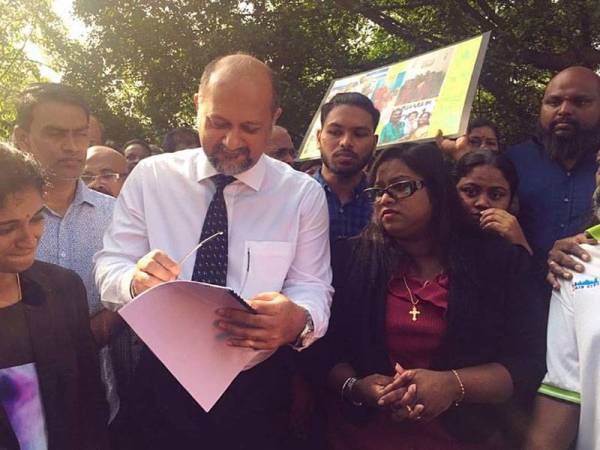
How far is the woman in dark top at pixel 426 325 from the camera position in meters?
2.28

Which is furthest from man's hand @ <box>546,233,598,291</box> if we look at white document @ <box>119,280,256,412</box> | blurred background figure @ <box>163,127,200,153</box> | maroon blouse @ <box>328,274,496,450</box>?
blurred background figure @ <box>163,127,200,153</box>

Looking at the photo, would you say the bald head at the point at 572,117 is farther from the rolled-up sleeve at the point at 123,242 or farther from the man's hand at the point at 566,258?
the rolled-up sleeve at the point at 123,242

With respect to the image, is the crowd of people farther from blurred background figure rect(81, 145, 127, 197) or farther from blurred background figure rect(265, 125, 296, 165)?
blurred background figure rect(265, 125, 296, 165)

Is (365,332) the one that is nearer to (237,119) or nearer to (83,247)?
(237,119)

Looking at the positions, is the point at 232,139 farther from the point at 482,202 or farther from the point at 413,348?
the point at 482,202

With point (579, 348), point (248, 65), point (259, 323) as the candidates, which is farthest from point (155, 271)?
point (579, 348)

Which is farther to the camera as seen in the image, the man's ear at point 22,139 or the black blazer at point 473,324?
the man's ear at point 22,139

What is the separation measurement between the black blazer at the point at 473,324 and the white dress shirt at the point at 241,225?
23 cm

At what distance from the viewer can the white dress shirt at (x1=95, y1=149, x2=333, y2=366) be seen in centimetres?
221

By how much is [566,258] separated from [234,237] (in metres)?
1.15

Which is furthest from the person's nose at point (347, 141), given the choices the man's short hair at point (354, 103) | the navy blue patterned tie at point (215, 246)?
the navy blue patterned tie at point (215, 246)

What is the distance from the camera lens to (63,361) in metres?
1.99

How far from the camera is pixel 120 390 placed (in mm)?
2617

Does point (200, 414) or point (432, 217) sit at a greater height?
point (432, 217)
